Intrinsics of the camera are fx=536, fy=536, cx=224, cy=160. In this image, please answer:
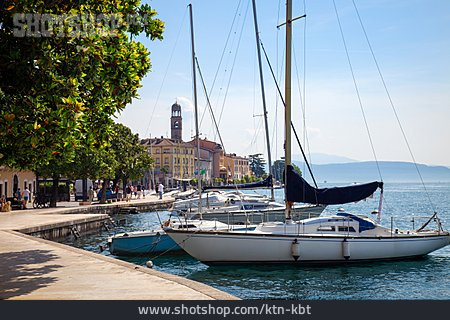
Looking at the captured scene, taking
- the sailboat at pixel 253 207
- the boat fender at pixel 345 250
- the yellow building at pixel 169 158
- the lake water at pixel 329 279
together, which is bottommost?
the lake water at pixel 329 279

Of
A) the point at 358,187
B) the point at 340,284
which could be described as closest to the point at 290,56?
the point at 358,187

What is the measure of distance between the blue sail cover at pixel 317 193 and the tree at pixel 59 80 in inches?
464

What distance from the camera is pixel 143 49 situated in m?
13.6

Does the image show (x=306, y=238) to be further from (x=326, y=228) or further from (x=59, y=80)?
(x=59, y=80)

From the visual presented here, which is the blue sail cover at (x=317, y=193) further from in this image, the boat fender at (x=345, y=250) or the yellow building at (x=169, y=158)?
the yellow building at (x=169, y=158)

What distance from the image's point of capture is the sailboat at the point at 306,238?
21312 millimetres

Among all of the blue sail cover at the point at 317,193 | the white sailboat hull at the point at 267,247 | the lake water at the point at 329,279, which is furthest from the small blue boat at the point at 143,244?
the blue sail cover at the point at 317,193

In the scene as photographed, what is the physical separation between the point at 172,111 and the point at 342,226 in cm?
15817

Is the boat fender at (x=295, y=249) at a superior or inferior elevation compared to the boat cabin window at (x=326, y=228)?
inferior

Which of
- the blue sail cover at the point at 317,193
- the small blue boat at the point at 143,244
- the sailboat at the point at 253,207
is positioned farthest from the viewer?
the sailboat at the point at 253,207

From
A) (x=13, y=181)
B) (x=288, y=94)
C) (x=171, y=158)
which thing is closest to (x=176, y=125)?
(x=171, y=158)

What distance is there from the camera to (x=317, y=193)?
2309 cm

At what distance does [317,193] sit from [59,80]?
1437 centimetres

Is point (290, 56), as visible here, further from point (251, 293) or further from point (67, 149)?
point (67, 149)
